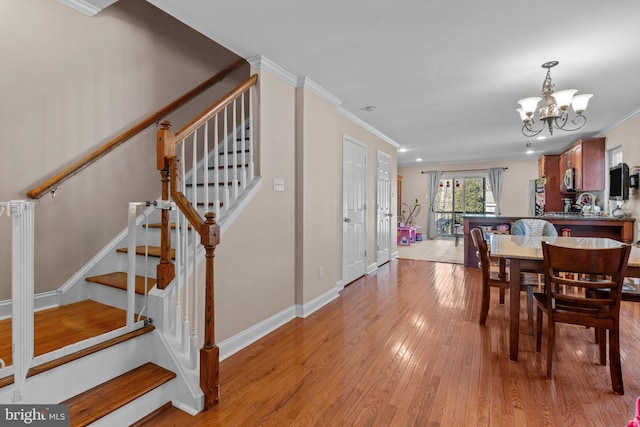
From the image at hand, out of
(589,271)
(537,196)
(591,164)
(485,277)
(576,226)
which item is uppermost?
(591,164)

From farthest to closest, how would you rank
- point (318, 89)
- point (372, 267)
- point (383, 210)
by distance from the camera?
point (383, 210)
point (372, 267)
point (318, 89)

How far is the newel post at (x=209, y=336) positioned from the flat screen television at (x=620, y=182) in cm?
553

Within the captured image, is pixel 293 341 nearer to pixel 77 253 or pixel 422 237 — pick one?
pixel 77 253

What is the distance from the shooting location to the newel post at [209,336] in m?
1.77

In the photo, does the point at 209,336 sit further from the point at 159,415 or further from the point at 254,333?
the point at 254,333

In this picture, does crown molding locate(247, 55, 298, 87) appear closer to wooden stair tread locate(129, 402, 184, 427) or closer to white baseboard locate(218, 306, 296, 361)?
white baseboard locate(218, 306, 296, 361)

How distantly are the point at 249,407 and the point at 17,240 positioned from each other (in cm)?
142

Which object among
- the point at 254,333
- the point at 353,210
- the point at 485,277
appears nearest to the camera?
the point at 254,333

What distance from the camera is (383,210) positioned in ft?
19.4

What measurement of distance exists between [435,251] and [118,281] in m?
6.87

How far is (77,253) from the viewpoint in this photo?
8.39 ft

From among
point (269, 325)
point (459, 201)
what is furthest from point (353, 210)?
point (459, 201)

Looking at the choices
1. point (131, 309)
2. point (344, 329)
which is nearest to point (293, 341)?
point (344, 329)

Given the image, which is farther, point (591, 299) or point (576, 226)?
point (576, 226)
